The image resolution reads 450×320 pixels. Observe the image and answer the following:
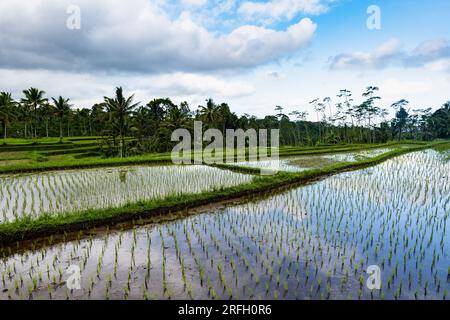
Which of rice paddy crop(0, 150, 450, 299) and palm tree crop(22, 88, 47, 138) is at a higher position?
palm tree crop(22, 88, 47, 138)

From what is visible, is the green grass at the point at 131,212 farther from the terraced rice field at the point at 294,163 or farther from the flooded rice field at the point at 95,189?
the terraced rice field at the point at 294,163

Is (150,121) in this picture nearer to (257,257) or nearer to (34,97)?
(34,97)

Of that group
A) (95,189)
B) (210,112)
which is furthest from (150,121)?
(95,189)

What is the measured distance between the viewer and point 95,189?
9.88 m

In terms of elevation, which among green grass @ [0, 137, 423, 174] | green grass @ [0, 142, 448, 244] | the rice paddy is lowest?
the rice paddy

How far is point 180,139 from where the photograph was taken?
28.3m

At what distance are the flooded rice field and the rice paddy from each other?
1972 mm

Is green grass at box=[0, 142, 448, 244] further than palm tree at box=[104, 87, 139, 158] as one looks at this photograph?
No

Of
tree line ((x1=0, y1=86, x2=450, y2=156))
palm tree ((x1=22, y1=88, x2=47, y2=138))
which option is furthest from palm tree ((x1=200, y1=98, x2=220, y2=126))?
palm tree ((x1=22, y1=88, x2=47, y2=138))

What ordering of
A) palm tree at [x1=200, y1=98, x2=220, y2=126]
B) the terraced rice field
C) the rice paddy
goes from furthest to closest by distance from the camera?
1. palm tree at [x1=200, y1=98, x2=220, y2=126]
2. the terraced rice field
3. the rice paddy

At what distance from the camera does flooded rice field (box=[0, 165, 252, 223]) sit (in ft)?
25.5

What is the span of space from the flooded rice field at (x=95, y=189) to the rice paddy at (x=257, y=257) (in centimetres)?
197

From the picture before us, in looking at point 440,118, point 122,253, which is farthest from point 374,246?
point 440,118

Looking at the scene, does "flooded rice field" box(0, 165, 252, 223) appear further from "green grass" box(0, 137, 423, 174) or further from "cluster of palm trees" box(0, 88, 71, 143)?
"cluster of palm trees" box(0, 88, 71, 143)
